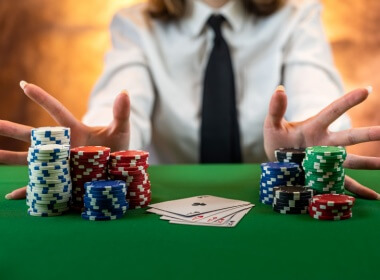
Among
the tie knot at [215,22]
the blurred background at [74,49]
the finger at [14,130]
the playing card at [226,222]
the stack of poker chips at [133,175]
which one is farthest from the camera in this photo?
the blurred background at [74,49]

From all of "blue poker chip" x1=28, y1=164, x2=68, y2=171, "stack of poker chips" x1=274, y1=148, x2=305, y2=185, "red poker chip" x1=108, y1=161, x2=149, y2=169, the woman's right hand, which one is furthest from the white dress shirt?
"blue poker chip" x1=28, y1=164, x2=68, y2=171

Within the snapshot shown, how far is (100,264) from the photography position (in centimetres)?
→ 116

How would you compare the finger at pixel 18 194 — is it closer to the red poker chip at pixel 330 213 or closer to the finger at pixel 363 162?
the red poker chip at pixel 330 213

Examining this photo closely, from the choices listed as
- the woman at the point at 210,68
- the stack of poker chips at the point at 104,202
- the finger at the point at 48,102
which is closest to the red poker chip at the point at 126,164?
the stack of poker chips at the point at 104,202

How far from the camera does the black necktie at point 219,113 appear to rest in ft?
9.92

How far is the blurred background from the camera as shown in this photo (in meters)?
4.57

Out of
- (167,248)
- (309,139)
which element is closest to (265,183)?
(309,139)

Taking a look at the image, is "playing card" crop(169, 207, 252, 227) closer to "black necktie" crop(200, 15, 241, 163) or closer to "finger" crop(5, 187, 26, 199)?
"finger" crop(5, 187, 26, 199)

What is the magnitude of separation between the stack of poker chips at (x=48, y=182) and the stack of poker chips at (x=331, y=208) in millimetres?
688

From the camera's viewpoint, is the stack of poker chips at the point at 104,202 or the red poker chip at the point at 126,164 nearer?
the stack of poker chips at the point at 104,202

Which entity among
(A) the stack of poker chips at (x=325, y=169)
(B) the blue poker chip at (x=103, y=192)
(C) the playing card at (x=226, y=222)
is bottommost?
(C) the playing card at (x=226, y=222)

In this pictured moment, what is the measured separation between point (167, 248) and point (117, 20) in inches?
88.9

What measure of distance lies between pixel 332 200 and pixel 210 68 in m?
1.73

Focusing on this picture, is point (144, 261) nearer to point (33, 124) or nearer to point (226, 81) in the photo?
point (226, 81)
